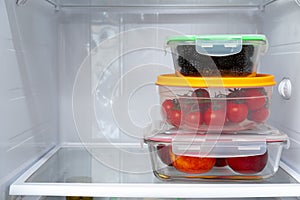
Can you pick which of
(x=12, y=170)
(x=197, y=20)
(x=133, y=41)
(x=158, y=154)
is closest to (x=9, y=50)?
(x=12, y=170)

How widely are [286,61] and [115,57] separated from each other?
62cm

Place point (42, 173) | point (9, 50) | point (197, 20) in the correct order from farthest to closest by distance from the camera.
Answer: point (197, 20) → point (42, 173) → point (9, 50)

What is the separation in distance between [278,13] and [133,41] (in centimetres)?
52

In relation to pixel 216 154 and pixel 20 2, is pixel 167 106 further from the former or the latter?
pixel 20 2

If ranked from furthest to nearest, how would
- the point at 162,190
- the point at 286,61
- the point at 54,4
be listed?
the point at 54,4 → the point at 286,61 → the point at 162,190

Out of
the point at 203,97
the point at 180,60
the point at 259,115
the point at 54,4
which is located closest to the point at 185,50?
the point at 180,60

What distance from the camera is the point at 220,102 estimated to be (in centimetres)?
106

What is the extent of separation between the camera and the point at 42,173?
1155mm

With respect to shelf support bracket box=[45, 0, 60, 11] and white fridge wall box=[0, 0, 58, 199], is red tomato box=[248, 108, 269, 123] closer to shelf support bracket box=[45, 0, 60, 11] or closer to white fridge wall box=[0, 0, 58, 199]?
white fridge wall box=[0, 0, 58, 199]

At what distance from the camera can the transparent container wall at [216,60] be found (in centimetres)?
108

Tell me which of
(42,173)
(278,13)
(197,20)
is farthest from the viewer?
(197,20)

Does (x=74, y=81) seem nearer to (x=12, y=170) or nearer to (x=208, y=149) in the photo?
(x=12, y=170)

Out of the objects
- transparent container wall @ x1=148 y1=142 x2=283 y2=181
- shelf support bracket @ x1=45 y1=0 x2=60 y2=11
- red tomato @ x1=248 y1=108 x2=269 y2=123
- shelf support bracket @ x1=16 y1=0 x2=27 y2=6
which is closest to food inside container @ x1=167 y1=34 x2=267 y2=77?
red tomato @ x1=248 y1=108 x2=269 y2=123

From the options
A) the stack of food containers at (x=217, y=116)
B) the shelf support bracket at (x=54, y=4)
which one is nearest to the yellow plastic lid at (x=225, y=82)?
the stack of food containers at (x=217, y=116)
